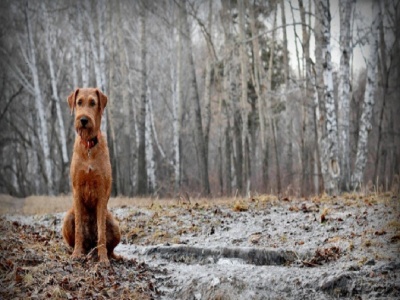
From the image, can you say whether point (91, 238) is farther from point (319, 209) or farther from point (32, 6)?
point (32, 6)

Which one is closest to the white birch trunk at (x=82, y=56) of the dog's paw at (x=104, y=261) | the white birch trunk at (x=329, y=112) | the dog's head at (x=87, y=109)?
the white birch trunk at (x=329, y=112)

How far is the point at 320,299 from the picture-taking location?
192 inches

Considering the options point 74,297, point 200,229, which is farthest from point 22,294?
point 200,229

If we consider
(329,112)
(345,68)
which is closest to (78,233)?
(329,112)

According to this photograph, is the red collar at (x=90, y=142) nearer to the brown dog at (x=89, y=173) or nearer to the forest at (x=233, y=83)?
the brown dog at (x=89, y=173)

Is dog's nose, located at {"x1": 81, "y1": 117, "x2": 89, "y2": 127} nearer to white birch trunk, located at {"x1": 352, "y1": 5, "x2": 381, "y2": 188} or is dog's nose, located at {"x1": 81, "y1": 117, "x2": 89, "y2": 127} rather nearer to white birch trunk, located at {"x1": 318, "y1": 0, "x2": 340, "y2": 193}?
white birch trunk, located at {"x1": 318, "y1": 0, "x2": 340, "y2": 193}

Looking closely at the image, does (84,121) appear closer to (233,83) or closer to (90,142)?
(90,142)

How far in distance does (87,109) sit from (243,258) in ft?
9.46

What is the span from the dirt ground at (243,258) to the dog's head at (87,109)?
1419 mm

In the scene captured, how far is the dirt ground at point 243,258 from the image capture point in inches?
186

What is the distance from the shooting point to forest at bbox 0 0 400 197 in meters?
12.5

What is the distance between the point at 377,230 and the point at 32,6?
18.9 m

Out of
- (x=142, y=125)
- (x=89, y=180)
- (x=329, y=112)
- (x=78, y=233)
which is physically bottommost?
(x=78, y=233)

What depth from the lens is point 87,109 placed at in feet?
16.2
